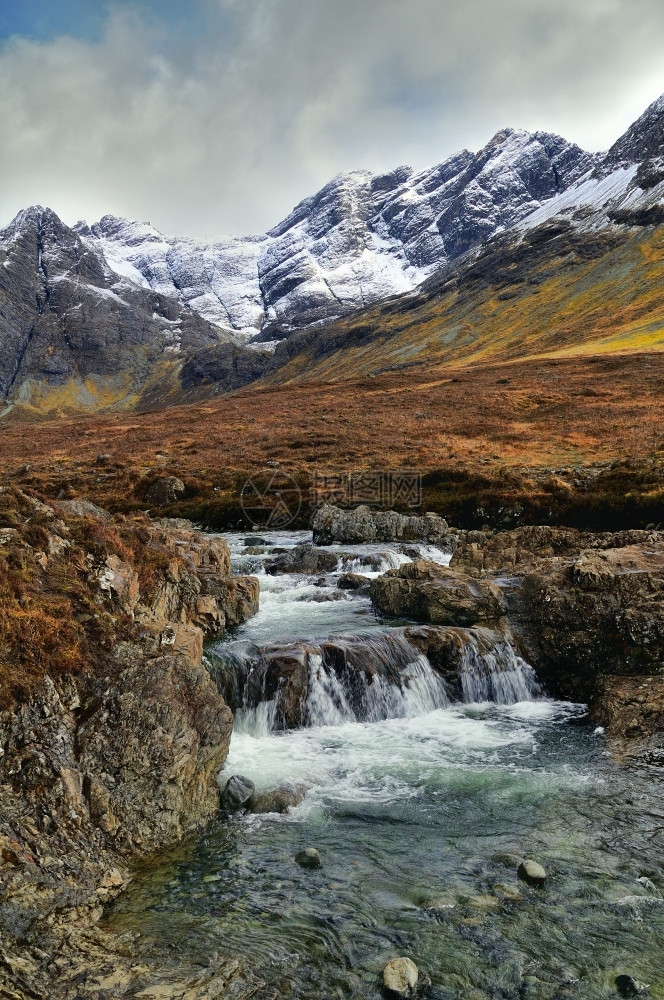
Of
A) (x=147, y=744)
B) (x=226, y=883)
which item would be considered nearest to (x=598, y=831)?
(x=226, y=883)

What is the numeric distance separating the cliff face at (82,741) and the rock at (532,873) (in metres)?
5.83

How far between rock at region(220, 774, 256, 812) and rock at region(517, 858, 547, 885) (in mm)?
5411

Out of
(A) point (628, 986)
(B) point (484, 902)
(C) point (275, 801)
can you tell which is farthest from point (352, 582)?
(A) point (628, 986)

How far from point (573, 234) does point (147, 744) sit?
736 feet

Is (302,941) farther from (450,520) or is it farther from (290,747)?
(450,520)

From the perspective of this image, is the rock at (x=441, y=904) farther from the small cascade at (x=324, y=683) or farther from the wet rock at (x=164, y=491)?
the wet rock at (x=164, y=491)

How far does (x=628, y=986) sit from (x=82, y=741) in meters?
8.80

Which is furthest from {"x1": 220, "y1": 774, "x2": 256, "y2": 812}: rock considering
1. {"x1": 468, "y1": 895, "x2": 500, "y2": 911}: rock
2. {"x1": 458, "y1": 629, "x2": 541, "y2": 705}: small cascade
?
{"x1": 458, "y1": 629, "x2": 541, "y2": 705}: small cascade

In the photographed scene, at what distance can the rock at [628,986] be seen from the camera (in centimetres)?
747

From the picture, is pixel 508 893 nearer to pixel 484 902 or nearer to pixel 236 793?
pixel 484 902

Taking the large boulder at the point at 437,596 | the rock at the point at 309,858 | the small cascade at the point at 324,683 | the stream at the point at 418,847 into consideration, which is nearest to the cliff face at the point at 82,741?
the stream at the point at 418,847

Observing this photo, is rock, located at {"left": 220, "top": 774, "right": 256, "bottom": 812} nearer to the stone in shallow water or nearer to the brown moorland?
the stone in shallow water

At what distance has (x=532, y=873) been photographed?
959 cm

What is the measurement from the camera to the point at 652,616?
17812mm
